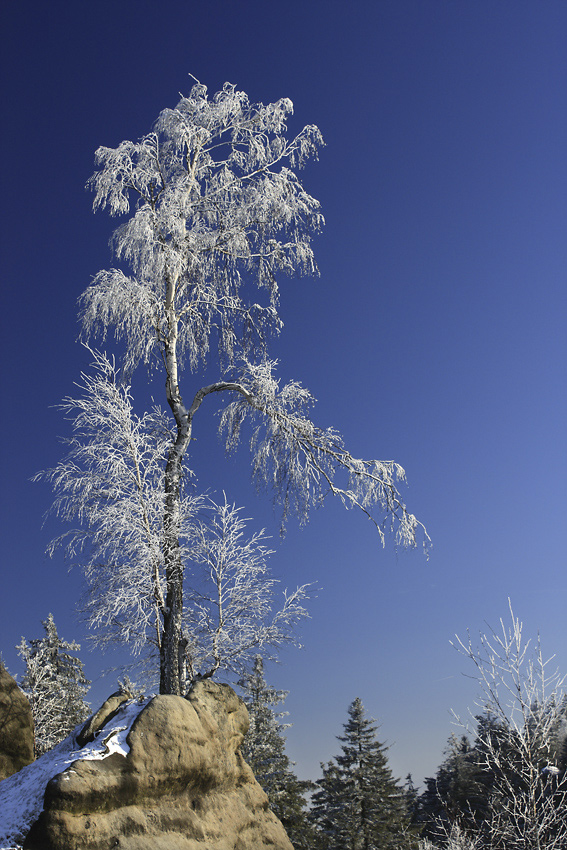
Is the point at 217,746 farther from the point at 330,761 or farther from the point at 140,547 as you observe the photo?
the point at 330,761

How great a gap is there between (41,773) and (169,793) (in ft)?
4.71

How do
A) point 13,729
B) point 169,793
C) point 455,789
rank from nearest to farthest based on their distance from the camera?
point 169,793 → point 13,729 → point 455,789

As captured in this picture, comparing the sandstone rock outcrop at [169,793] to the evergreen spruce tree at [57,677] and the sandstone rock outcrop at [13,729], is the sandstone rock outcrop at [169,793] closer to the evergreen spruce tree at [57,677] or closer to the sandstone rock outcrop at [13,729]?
the sandstone rock outcrop at [13,729]

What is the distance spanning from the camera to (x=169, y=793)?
6875 millimetres

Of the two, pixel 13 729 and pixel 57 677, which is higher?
pixel 57 677

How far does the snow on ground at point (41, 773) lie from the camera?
20.2ft

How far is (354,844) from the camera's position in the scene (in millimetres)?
28391

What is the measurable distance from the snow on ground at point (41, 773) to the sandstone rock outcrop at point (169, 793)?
0.14 metres

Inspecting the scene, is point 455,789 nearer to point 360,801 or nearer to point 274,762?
point 360,801

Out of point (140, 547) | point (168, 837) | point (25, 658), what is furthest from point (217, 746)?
point (25, 658)

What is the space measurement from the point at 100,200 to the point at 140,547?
756 cm

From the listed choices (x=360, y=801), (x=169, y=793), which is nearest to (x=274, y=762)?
(x=360, y=801)

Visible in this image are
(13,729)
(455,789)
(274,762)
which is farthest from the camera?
(455,789)

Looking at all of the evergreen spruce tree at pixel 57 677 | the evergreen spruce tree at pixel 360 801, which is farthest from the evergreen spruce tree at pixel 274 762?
the evergreen spruce tree at pixel 57 677
